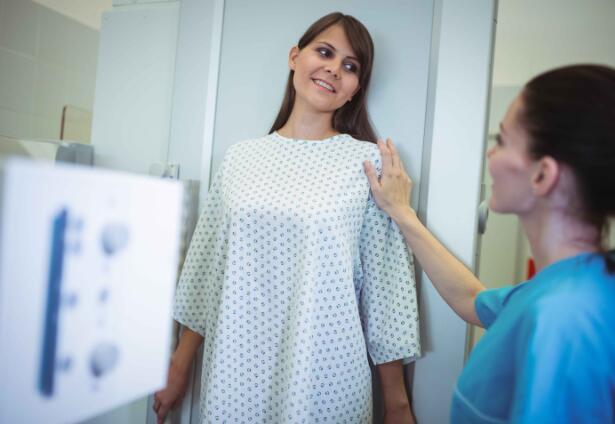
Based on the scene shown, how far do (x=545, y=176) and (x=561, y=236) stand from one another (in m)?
0.07

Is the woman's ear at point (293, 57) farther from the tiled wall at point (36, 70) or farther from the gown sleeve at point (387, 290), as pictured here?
the tiled wall at point (36, 70)

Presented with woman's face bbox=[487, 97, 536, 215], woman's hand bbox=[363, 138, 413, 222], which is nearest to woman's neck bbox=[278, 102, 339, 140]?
woman's hand bbox=[363, 138, 413, 222]

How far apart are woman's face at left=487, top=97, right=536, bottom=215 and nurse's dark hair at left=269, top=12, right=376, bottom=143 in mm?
356

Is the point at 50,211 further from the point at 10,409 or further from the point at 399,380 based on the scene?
the point at 399,380

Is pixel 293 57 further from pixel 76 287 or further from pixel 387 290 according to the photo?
pixel 76 287

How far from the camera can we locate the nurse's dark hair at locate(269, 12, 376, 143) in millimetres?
854

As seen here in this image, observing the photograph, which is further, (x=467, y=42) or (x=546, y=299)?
(x=467, y=42)

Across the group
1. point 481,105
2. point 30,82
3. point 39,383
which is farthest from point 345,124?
point 39,383

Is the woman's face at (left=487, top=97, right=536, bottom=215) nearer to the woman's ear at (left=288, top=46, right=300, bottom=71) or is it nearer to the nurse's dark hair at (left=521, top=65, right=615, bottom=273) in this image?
the nurse's dark hair at (left=521, top=65, right=615, bottom=273)

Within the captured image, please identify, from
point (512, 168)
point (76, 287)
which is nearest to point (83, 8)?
point (76, 287)

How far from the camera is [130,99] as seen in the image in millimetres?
511

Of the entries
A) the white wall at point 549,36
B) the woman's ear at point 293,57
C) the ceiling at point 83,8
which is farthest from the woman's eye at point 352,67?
the white wall at point 549,36

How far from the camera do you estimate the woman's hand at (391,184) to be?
84cm

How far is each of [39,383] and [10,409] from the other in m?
0.02
